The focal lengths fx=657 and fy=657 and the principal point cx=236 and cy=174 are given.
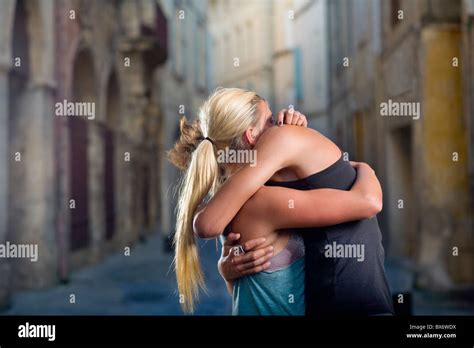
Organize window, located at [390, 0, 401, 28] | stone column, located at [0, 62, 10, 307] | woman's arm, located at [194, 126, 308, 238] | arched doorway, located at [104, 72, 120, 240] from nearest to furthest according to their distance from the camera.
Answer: woman's arm, located at [194, 126, 308, 238], stone column, located at [0, 62, 10, 307], window, located at [390, 0, 401, 28], arched doorway, located at [104, 72, 120, 240]

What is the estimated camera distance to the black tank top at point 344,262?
1601 millimetres

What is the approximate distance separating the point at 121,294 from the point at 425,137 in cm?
316

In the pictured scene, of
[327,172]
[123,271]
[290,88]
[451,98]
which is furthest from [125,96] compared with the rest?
[327,172]

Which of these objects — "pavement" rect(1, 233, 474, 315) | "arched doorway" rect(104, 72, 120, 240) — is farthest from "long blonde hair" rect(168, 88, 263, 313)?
"arched doorway" rect(104, 72, 120, 240)

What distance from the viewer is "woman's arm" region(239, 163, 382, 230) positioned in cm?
155

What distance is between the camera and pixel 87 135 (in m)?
8.16

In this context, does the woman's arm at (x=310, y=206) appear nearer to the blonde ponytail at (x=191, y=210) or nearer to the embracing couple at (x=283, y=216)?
the embracing couple at (x=283, y=216)

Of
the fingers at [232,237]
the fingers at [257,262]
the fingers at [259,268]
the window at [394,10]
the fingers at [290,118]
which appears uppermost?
the window at [394,10]

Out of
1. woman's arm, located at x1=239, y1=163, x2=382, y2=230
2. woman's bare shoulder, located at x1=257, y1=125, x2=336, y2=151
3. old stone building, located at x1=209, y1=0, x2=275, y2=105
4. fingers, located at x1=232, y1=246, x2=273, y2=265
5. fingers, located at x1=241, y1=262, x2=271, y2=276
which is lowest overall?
fingers, located at x1=241, y1=262, x2=271, y2=276

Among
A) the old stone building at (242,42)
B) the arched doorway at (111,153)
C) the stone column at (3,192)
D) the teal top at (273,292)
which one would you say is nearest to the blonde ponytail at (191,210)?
the teal top at (273,292)

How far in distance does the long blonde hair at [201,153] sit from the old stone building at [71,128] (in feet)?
11.8

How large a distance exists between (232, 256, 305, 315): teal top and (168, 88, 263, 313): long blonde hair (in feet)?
0.43

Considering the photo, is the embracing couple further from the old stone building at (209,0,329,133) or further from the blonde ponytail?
the old stone building at (209,0,329,133)

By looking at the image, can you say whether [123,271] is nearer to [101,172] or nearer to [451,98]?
[101,172]
